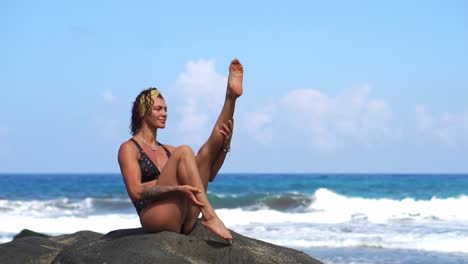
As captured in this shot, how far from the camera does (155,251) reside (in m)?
5.80

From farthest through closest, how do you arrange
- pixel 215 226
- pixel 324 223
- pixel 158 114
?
1. pixel 324 223
2. pixel 158 114
3. pixel 215 226

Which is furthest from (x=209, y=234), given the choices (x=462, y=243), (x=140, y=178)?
(x=462, y=243)

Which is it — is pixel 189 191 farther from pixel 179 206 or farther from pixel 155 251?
pixel 155 251

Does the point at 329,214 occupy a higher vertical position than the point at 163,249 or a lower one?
higher

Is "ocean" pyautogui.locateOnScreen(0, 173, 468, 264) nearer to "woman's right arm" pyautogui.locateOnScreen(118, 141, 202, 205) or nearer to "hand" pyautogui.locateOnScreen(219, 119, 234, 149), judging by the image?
"hand" pyautogui.locateOnScreen(219, 119, 234, 149)

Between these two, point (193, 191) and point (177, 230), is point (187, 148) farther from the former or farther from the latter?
point (177, 230)

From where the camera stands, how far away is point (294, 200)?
3119cm

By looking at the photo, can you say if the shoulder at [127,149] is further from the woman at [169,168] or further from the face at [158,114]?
the face at [158,114]

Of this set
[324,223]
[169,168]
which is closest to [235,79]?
[169,168]

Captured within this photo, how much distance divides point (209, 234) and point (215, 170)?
52 centimetres

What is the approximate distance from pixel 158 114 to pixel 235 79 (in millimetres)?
723

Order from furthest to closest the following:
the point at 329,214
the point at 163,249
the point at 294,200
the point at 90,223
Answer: the point at 294,200, the point at 329,214, the point at 90,223, the point at 163,249

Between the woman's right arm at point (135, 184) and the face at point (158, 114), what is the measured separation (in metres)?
0.27

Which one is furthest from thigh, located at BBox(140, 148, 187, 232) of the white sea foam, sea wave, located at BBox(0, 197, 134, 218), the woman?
sea wave, located at BBox(0, 197, 134, 218)
